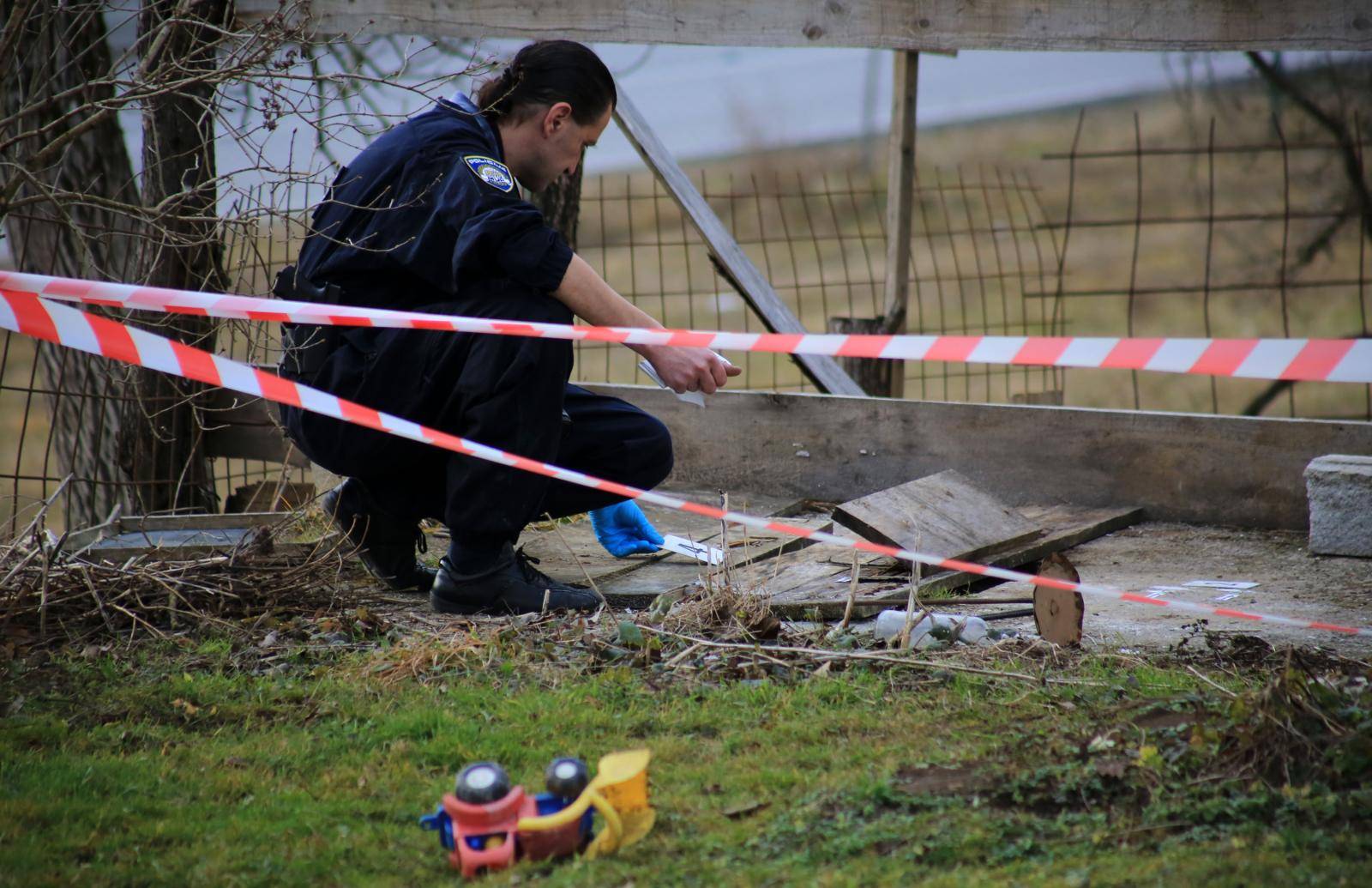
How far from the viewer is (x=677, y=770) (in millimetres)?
2619

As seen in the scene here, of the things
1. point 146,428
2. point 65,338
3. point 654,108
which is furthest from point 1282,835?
point 654,108

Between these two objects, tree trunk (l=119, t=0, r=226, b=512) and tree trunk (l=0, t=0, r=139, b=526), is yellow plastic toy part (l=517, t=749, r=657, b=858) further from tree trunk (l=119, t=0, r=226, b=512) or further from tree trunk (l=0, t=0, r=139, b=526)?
tree trunk (l=0, t=0, r=139, b=526)

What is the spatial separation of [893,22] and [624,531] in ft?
7.86

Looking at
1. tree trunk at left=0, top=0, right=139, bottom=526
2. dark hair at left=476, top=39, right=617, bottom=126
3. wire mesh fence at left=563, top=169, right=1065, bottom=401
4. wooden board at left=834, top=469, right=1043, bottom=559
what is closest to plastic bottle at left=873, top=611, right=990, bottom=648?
wooden board at left=834, top=469, right=1043, bottom=559

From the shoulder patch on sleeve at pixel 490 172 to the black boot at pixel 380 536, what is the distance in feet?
3.62

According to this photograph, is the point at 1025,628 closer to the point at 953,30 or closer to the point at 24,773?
the point at 24,773

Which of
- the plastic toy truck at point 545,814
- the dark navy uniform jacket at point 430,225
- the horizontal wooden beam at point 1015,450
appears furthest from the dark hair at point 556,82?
the plastic toy truck at point 545,814

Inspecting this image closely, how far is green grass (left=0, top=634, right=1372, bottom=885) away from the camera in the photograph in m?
2.20

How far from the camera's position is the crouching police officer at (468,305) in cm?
364

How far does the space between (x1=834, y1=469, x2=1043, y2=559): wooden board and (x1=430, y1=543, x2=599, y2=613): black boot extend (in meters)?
0.90

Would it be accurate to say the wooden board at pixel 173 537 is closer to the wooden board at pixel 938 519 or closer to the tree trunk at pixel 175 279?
the tree trunk at pixel 175 279

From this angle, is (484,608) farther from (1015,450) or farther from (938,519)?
(1015,450)

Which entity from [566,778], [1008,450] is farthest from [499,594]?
[1008,450]

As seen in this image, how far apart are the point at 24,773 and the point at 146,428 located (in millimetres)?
3250
